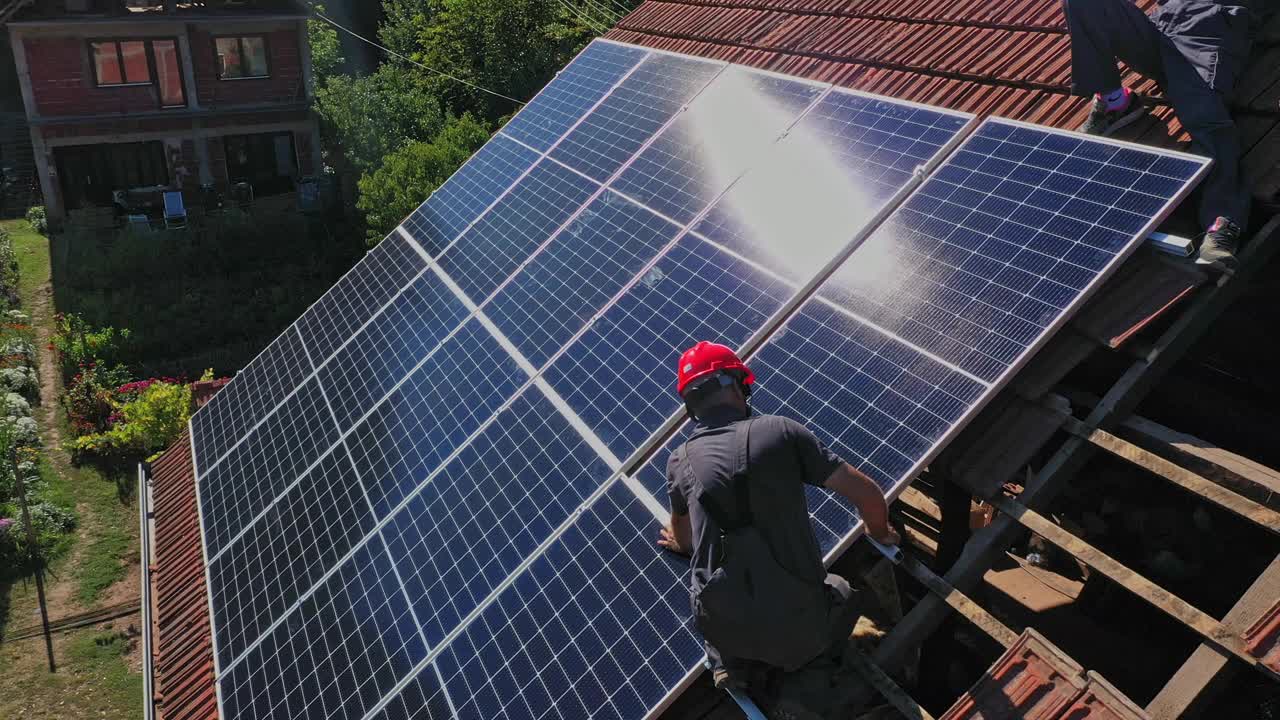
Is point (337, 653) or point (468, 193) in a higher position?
point (468, 193)

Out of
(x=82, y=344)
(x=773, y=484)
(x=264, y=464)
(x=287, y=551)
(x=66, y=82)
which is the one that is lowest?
(x=82, y=344)

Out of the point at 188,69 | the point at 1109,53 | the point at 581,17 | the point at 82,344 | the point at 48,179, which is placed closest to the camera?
the point at 1109,53

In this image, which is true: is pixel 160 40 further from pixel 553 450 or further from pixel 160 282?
pixel 553 450

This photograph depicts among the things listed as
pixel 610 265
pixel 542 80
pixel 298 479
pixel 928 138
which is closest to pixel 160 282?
pixel 542 80

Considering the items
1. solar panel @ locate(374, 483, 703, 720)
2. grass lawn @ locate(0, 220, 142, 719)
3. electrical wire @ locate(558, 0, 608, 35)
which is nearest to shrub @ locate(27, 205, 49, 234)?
grass lawn @ locate(0, 220, 142, 719)

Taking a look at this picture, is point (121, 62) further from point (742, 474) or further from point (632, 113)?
point (742, 474)

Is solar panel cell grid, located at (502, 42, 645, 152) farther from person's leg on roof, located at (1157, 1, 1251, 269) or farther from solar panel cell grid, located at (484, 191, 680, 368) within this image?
person's leg on roof, located at (1157, 1, 1251, 269)

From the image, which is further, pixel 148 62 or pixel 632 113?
pixel 148 62

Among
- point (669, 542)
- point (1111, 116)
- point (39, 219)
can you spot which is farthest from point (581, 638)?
point (39, 219)
